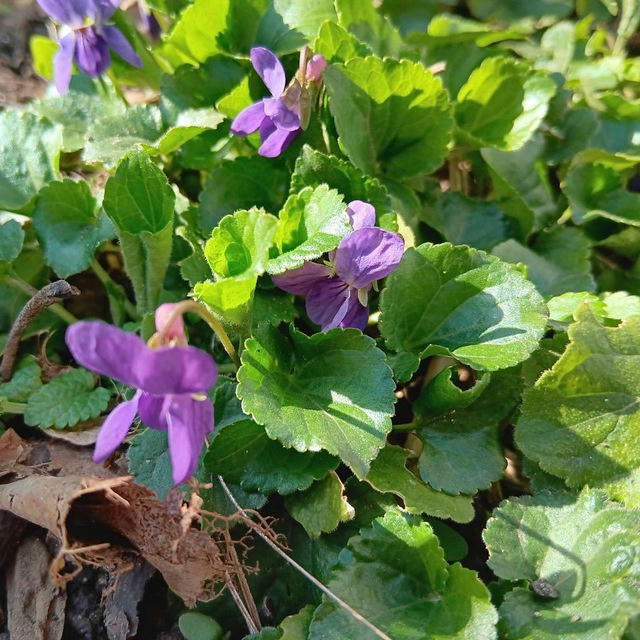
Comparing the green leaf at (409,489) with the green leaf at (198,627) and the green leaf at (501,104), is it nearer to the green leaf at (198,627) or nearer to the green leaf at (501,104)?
the green leaf at (198,627)

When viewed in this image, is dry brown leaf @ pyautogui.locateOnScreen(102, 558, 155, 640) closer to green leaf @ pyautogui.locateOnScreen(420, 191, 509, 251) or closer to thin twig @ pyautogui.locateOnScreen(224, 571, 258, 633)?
thin twig @ pyautogui.locateOnScreen(224, 571, 258, 633)

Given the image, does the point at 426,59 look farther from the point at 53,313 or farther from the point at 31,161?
the point at 53,313

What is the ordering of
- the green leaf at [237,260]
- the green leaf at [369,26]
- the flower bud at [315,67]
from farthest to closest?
the green leaf at [369,26]
the flower bud at [315,67]
the green leaf at [237,260]

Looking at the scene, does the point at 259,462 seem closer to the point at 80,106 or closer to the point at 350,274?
the point at 350,274

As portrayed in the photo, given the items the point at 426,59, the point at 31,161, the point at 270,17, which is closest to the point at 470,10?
the point at 426,59

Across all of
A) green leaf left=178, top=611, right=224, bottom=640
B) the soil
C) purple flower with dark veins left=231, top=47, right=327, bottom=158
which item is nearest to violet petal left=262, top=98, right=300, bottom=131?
purple flower with dark veins left=231, top=47, right=327, bottom=158

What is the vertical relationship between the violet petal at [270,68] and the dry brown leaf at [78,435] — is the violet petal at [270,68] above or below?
above

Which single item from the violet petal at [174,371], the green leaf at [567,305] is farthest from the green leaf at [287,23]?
the violet petal at [174,371]
